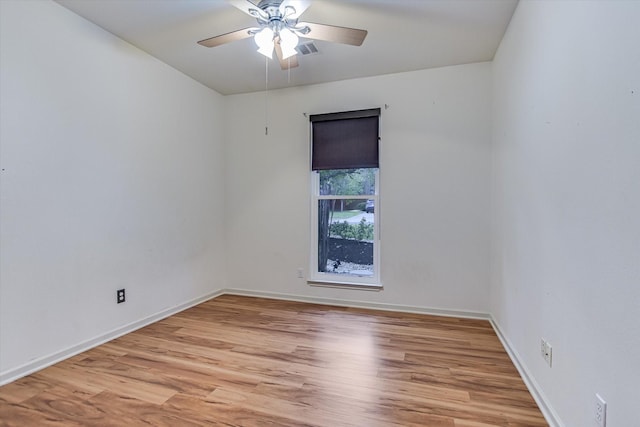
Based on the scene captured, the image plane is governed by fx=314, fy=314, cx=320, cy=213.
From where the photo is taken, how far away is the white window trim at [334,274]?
11.7 feet

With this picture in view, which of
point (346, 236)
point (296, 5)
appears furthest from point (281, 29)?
point (346, 236)

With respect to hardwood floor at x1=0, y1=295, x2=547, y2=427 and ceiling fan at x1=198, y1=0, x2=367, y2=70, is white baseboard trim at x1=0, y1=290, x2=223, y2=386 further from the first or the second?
ceiling fan at x1=198, y1=0, x2=367, y2=70

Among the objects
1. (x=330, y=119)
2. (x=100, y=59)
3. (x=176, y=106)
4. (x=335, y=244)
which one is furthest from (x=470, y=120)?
(x=100, y=59)

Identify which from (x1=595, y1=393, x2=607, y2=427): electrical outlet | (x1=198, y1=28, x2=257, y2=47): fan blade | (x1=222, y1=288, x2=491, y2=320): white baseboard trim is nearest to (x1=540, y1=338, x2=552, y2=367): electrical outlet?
(x1=595, y1=393, x2=607, y2=427): electrical outlet

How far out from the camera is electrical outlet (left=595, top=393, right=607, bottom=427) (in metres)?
1.19

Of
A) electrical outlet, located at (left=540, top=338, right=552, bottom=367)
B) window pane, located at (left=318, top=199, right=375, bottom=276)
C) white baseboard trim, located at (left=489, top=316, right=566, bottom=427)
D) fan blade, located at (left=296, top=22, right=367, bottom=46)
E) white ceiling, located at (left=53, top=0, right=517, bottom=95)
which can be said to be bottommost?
white baseboard trim, located at (left=489, top=316, right=566, bottom=427)

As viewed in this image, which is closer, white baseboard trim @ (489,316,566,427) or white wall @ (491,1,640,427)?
white wall @ (491,1,640,427)

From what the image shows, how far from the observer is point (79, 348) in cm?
244

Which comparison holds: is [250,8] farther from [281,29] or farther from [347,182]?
[347,182]

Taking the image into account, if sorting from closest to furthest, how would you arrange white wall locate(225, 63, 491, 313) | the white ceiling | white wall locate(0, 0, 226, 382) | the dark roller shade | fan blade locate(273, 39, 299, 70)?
white wall locate(0, 0, 226, 382), the white ceiling, fan blade locate(273, 39, 299, 70), white wall locate(225, 63, 491, 313), the dark roller shade

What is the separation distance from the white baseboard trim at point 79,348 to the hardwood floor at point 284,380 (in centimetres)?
6

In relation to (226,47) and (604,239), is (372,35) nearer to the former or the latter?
(226,47)

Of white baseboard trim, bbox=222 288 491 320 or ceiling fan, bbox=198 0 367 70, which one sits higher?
ceiling fan, bbox=198 0 367 70

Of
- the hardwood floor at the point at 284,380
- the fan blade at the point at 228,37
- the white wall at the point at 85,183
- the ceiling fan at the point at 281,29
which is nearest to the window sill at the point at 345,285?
the hardwood floor at the point at 284,380
